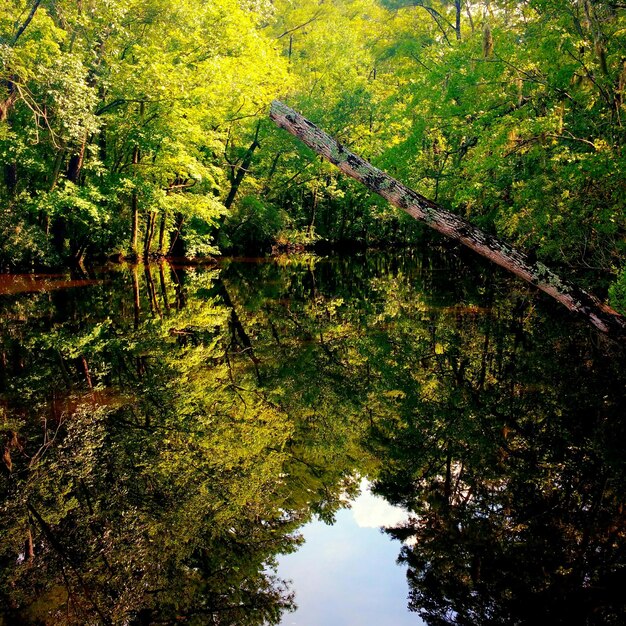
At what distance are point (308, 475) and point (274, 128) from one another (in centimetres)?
2995

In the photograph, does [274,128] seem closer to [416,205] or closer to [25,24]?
[25,24]

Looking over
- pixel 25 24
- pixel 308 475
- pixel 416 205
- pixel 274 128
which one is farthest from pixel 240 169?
pixel 308 475

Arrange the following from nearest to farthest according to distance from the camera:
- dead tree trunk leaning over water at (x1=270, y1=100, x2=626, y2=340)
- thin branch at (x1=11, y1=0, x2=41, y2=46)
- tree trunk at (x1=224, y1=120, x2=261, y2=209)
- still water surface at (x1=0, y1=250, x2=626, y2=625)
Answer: still water surface at (x1=0, y1=250, x2=626, y2=625)
dead tree trunk leaning over water at (x1=270, y1=100, x2=626, y2=340)
thin branch at (x1=11, y1=0, x2=41, y2=46)
tree trunk at (x1=224, y1=120, x2=261, y2=209)

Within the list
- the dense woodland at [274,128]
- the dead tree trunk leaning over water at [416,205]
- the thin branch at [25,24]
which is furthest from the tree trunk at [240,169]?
the dead tree trunk leaning over water at [416,205]

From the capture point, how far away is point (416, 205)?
8.27 meters

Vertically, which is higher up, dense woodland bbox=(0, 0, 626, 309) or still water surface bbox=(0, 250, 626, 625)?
dense woodland bbox=(0, 0, 626, 309)

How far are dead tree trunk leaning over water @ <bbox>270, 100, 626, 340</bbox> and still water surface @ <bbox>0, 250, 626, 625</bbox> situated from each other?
163 cm

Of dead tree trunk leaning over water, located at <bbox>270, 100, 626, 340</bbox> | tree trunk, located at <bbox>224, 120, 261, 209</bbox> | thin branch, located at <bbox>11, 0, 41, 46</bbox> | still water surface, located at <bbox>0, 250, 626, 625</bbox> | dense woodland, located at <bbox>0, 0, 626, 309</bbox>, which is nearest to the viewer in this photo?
still water surface, located at <bbox>0, 250, 626, 625</bbox>

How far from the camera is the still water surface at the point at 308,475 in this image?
3.67m

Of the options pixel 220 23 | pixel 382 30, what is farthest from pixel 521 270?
pixel 382 30

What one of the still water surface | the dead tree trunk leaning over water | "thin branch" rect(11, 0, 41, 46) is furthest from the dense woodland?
the still water surface

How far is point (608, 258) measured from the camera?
13531 millimetres

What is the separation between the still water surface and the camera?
12.0ft

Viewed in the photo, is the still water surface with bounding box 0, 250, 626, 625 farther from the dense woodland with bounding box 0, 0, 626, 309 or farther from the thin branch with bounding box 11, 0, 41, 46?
the thin branch with bounding box 11, 0, 41, 46
